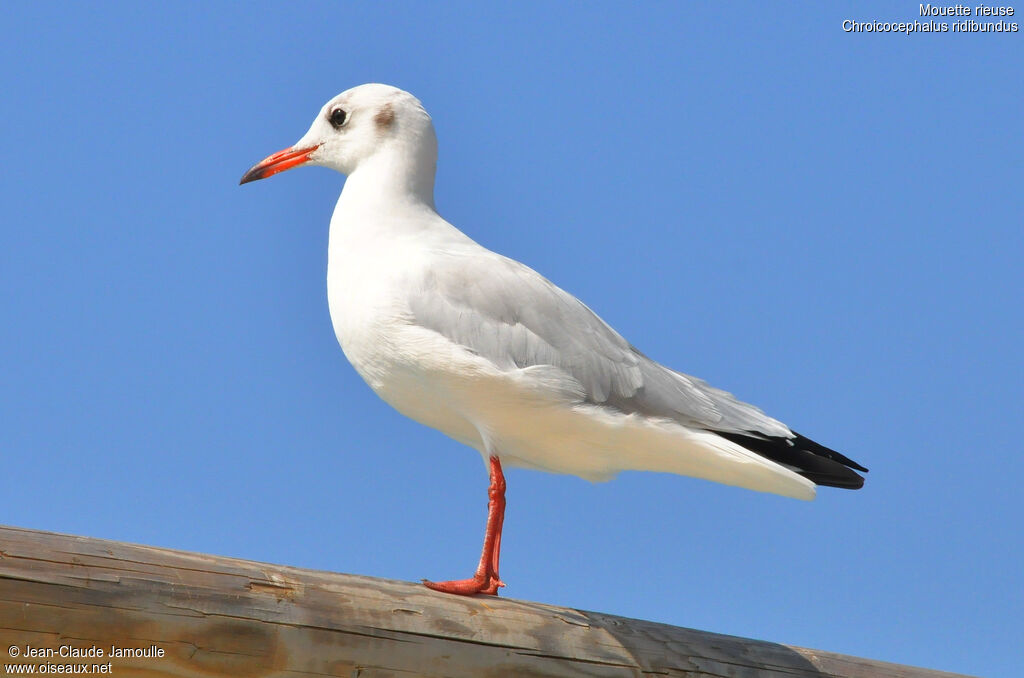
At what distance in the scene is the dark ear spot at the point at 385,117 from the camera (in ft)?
17.9

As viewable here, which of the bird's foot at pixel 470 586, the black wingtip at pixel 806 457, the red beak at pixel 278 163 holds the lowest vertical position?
→ the bird's foot at pixel 470 586

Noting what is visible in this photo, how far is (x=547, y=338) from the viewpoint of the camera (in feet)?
16.1

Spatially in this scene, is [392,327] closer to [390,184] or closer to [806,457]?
[390,184]

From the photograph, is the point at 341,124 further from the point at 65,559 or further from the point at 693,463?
the point at 65,559

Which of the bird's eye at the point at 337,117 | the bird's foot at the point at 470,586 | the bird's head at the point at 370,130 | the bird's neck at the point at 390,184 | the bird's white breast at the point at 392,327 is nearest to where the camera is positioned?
the bird's foot at the point at 470,586

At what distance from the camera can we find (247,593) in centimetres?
329

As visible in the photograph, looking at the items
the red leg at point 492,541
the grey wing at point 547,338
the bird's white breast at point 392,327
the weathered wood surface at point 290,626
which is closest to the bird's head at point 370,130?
the bird's white breast at point 392,327

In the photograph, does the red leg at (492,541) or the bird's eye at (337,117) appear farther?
the bird's eye at (337,117)

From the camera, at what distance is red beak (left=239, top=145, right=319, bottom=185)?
224 inches

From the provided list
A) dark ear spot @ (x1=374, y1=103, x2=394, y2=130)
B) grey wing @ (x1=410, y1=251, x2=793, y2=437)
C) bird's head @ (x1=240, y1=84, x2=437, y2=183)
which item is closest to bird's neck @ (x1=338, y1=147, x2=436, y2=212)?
A: bird's head @ (x1=240, y1=84, x2=437, y2=183)

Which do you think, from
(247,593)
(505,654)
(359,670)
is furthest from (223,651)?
(505,654)

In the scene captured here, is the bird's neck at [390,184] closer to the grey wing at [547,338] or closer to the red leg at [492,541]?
the grey wing at [547,338]

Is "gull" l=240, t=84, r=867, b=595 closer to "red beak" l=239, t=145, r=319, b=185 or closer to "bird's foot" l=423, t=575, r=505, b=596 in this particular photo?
"bird's foot" l=423, t=575, r=505, b=596

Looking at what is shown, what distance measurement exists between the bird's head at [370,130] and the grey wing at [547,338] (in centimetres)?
69
